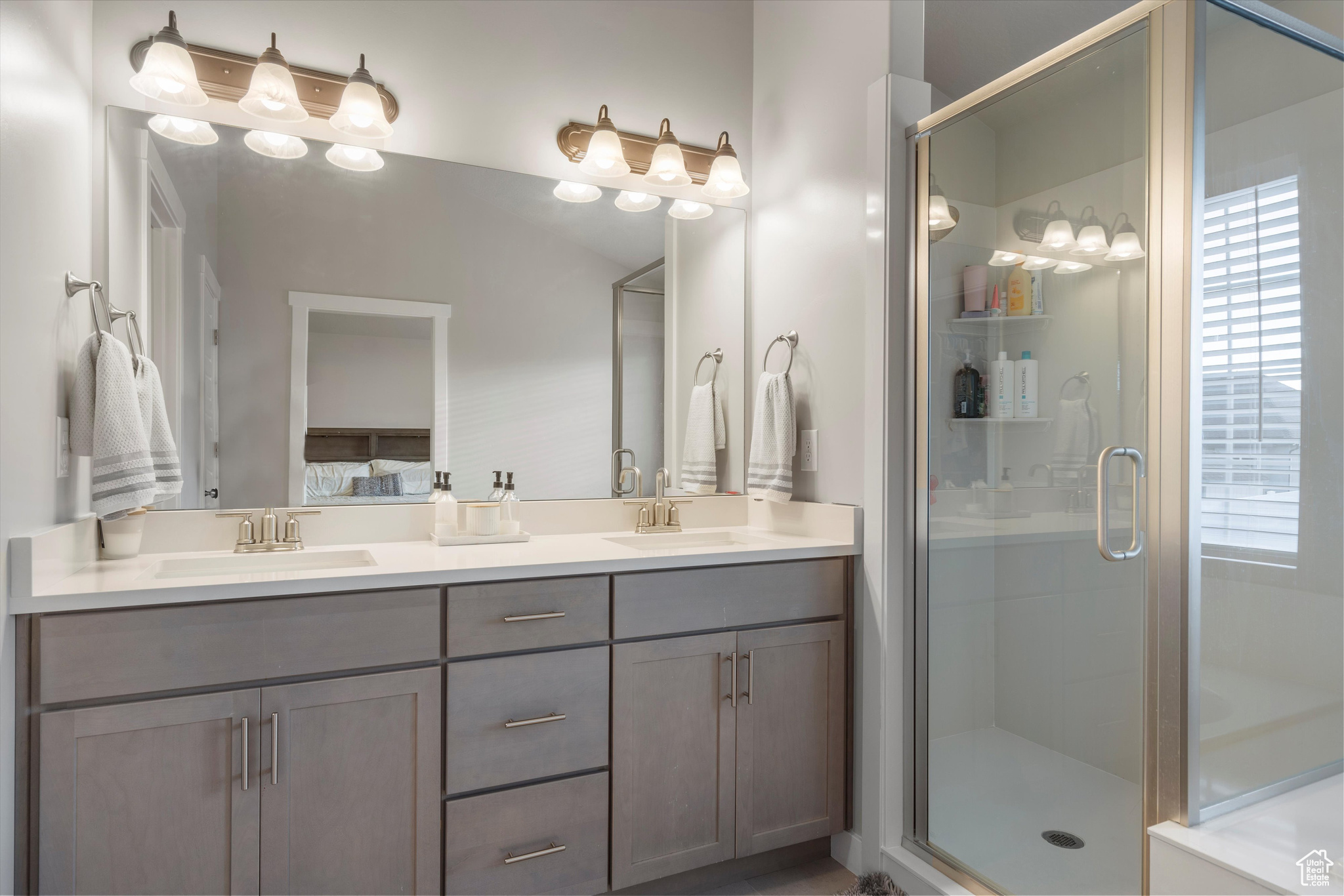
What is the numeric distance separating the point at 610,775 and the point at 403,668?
→ 1.77 ft

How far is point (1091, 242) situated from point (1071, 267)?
6 cm

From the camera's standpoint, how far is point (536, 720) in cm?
160

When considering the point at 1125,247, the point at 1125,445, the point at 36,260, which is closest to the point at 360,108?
the point at 36,260

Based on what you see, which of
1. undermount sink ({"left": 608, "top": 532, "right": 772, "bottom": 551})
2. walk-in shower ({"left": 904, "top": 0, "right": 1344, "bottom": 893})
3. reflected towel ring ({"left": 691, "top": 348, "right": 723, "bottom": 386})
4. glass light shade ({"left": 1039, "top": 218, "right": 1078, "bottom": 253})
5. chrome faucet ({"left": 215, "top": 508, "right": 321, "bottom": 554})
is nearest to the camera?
walk-in shower ({"left": 904, "top": 0, "right": 1344, "bottom": 893})

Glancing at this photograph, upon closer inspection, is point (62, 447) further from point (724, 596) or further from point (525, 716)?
point (724, 596)

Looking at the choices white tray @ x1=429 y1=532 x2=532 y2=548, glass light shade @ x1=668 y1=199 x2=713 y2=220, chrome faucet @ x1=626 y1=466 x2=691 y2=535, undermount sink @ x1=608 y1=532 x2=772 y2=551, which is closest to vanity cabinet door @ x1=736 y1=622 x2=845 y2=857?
undermount sink @ x1=608 y1=532 x2=772 y2=551

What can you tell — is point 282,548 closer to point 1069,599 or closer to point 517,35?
point 517,35

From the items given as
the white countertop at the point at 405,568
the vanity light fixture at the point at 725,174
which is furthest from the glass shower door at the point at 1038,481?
the vanity light fixture at the point at 725,174

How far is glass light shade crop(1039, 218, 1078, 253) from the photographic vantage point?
1.58 metres

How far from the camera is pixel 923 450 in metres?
1.86

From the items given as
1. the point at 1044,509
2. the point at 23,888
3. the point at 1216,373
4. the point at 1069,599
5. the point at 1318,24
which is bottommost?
the point at 23,888

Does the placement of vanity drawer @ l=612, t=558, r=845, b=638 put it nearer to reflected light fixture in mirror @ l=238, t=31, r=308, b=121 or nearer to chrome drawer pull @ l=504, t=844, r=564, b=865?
chrome drawer pull @ l=504, t=844, r=564, b=865

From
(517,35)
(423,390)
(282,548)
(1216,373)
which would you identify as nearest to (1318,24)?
(1216,373)

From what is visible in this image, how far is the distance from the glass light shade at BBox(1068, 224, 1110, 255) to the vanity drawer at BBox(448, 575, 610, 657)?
1.25 metres
